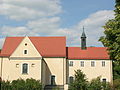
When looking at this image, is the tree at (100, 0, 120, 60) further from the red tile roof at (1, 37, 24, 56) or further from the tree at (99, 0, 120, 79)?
the red tile roof at (1, 37, 24, 56)

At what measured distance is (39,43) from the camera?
45.5 metres

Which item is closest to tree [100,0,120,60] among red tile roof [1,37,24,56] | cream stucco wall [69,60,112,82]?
cream stucco wall [69,60,112,82]

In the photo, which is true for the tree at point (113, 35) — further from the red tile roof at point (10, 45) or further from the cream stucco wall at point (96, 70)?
the red tile roof at point (10, 45)

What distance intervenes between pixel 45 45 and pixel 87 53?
28.8 feet

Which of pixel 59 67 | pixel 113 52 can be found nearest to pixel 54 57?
pixel 59 67

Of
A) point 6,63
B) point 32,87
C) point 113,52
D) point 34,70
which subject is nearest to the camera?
point 113,52

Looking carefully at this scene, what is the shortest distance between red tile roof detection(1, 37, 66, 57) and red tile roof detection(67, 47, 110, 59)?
284 cm

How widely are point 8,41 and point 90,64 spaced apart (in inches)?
673

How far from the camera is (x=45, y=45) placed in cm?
4503

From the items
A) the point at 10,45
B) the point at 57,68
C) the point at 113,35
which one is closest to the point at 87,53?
the point at 57,68

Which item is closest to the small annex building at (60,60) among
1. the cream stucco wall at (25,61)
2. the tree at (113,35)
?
the cream stucco wall at (25,61)

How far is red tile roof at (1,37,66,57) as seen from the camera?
43.4 m

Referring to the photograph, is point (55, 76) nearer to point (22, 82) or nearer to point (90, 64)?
point (90, 64)

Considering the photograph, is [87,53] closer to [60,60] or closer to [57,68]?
[60,60]
